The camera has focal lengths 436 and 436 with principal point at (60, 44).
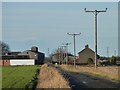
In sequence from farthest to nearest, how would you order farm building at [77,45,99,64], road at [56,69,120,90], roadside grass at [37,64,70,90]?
farm building at [77,45,99,64] → road at [56,69,120,90] → roadside grass at [37,64,70,90]

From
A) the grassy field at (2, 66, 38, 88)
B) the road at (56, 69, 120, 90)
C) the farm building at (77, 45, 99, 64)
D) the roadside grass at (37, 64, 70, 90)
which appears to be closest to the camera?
the roadside grass at (37, 64, 70, 90)

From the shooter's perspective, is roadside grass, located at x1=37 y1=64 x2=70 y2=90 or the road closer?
roadside grass, located at x1=37 y1=64 x2=70 y2=90

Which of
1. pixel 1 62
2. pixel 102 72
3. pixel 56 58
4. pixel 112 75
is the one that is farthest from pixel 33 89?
pixel 56 58

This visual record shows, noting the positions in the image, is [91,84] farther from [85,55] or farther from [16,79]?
[85,55]

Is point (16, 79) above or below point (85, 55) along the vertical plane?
below

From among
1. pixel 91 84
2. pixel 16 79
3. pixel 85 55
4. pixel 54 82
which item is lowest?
pixel 16 79

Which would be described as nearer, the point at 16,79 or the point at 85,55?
the point at 16,79

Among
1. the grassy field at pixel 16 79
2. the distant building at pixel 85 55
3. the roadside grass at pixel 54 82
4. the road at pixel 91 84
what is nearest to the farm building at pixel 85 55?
the distant building at pixel 85 55

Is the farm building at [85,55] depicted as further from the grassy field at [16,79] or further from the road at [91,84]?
the road at [91,84]

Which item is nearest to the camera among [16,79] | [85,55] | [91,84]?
[91,84]

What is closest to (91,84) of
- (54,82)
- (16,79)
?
(54,82)

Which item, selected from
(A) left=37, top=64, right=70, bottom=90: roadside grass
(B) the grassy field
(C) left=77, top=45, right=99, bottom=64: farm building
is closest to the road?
(A) left=37, top=64, right=70, bottom=90: roadside grass

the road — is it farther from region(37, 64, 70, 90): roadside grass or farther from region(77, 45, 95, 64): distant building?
region(77, 45, 95, 64): distant building

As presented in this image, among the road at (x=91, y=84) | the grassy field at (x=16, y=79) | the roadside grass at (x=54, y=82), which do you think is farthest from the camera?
the grassy field at (x=16, y=79)
